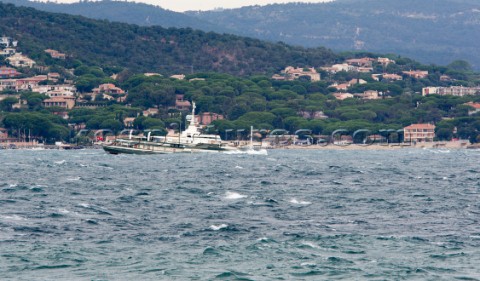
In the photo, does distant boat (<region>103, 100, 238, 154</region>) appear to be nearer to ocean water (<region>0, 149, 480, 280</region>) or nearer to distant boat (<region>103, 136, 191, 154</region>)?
distant boat (<region>103, 136, 191, 154</region>)

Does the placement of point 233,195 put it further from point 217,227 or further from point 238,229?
point 238,229

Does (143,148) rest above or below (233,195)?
below

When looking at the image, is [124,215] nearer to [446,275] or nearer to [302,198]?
[302,198]

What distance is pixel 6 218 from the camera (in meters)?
61.0

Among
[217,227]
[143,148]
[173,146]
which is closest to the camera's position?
[217,227]

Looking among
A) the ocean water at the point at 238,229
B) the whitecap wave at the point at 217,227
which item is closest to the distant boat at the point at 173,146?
the ocean water at the point at 238,229

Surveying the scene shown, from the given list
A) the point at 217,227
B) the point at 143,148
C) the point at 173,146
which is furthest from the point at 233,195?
the point at 173,146

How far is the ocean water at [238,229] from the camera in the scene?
46406mm

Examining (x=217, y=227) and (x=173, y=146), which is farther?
(x=173, y=146)

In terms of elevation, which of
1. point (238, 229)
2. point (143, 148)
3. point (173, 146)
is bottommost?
point (143, 148)

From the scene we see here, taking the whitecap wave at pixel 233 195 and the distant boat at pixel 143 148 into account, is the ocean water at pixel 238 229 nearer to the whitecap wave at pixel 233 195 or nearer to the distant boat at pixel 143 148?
the whitecap wave at pixel 233 195

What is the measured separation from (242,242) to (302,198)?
941 inches

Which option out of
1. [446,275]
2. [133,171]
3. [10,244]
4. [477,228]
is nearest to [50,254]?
[10,244]

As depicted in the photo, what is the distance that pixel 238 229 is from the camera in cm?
5738
